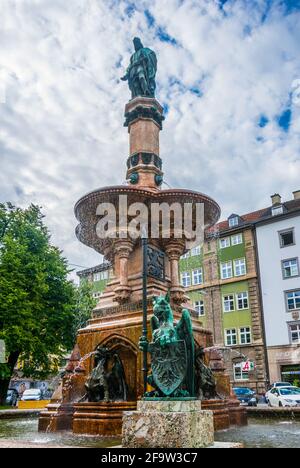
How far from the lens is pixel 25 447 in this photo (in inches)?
179

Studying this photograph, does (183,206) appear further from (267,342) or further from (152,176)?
(267,342)

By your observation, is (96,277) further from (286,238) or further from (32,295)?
(32,295)

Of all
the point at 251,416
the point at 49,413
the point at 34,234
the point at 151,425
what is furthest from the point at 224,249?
the point at 151,425

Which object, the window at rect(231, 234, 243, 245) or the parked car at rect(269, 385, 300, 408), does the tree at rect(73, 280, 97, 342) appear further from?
the window at rect(231, 234, 243, 245)

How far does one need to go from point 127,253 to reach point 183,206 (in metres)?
2.03

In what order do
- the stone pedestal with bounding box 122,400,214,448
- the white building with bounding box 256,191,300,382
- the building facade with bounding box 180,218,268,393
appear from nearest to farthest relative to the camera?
the stone pedestal with bounding box 122,400,214,448 → the white building with bounding box 256,191,300,382 → the building facade with bounding box 180,218,268,393

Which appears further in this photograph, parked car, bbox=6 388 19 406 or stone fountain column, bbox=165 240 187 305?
parked car, bbox=6 388 19 406

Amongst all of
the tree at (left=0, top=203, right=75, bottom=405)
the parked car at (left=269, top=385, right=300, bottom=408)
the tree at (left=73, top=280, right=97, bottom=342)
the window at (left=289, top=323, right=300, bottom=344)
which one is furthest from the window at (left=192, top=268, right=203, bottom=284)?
the parked car at (left=269, top=385, right=300, bottom=408)

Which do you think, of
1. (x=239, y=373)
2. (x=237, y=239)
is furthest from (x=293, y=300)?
(x=237, y=239)

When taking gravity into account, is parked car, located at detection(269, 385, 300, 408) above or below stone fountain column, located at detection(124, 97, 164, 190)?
below

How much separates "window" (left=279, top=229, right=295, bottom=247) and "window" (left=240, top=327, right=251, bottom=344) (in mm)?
7918

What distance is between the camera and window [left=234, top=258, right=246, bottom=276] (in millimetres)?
41500

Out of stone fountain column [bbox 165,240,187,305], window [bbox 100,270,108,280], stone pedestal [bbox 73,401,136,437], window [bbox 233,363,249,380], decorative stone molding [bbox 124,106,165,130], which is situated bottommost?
stone pedestal [bbox 73,401,136,437]

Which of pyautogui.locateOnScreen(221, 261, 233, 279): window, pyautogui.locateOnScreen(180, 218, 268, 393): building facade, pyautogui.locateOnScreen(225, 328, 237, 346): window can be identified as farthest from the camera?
pyautogui.locateOnScreen(221, 261, 233, 279): window
